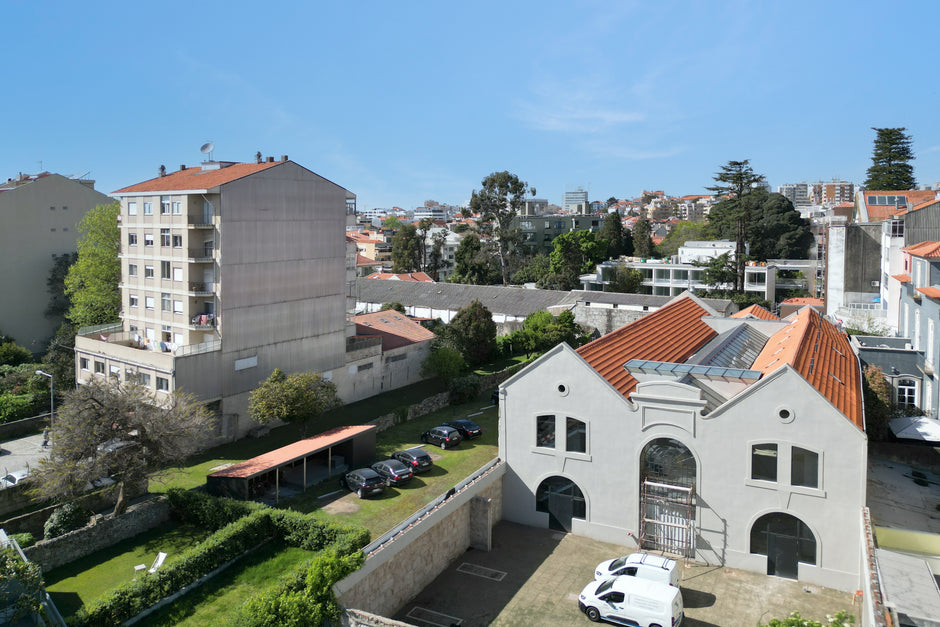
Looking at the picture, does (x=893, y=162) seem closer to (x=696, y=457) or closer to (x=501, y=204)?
(x=501, y=204)

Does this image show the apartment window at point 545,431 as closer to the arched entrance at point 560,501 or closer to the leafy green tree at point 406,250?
the arched entrance at point 560,501

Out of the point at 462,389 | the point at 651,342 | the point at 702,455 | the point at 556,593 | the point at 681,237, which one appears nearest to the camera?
the point at 556,593

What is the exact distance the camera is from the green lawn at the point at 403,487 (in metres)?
Answer: 27.9

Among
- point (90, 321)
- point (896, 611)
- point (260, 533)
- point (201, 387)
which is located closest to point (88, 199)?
point (90, 321)

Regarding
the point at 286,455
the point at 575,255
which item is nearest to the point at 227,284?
the point at 286,455

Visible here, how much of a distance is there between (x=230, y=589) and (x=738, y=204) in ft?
240

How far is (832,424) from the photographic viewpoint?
73.5 feet

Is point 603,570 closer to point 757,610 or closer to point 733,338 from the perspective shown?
point 757,610

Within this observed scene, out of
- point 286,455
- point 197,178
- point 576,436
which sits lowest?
point 286,455

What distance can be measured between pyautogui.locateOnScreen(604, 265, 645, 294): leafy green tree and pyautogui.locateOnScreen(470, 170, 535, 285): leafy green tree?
14.4m

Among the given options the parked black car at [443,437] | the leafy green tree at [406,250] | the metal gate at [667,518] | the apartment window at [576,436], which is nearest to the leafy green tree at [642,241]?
the leafy green tree at [406,250]

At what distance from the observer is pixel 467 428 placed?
3838 centimetres

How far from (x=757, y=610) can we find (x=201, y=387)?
28.7m

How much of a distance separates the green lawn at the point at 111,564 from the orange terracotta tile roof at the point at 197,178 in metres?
19.0
